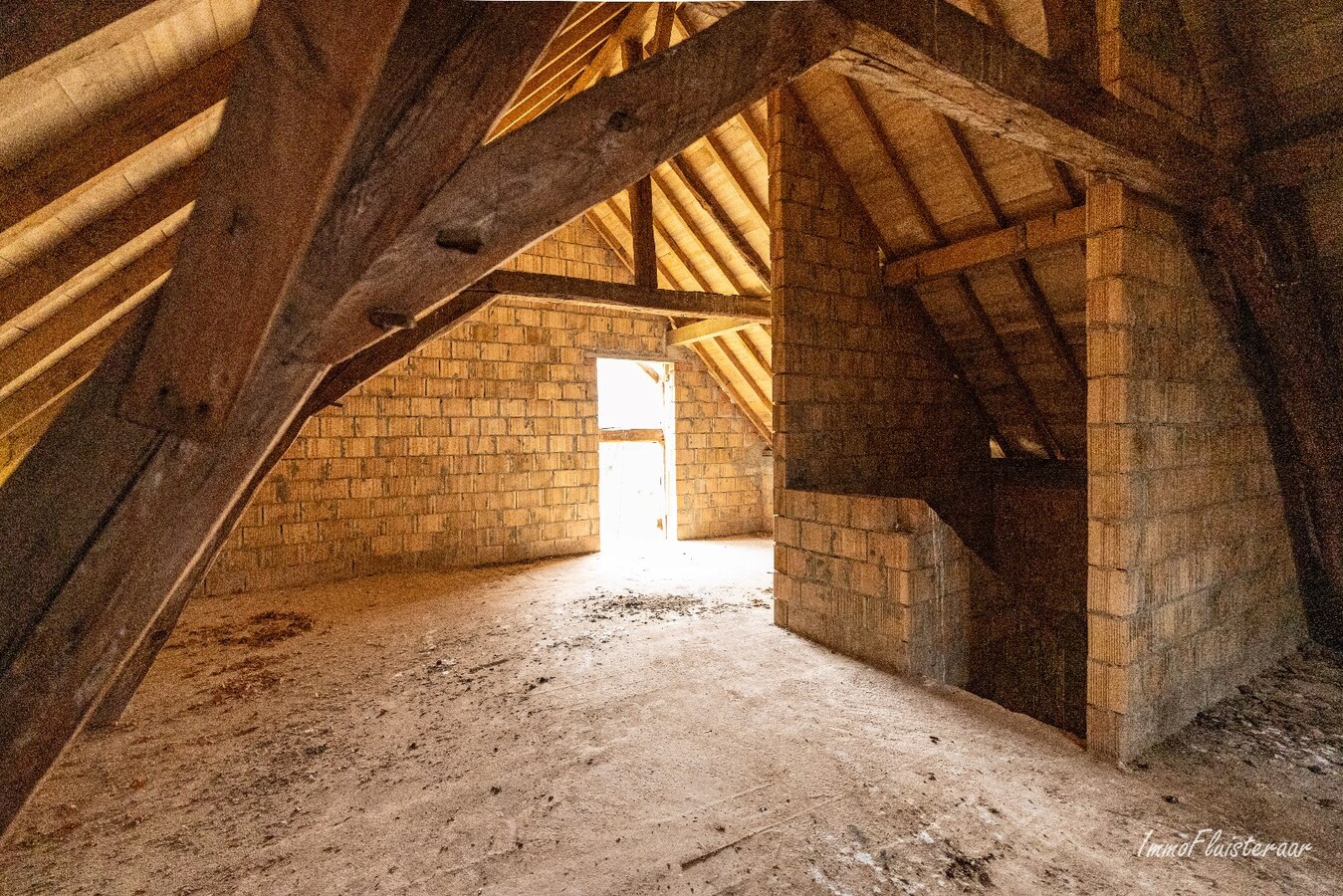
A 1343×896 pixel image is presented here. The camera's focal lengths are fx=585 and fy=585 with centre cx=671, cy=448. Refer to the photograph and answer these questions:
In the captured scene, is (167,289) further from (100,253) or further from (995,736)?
(995,736)

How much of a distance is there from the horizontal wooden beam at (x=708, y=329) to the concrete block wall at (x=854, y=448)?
159cm

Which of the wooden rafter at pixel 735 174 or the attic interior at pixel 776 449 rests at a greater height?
the wooden rafter at pixel 735 174

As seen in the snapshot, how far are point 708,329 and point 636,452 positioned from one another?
3598 millimetres

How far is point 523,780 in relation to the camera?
2561 mm

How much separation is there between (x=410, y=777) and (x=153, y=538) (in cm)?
215

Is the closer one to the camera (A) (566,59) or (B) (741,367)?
(A) (566,59)

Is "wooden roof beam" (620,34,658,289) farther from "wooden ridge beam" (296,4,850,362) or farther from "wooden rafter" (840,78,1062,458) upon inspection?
"wooden ridge beam" (296,4,850,362)

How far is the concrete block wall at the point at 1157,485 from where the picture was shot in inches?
104

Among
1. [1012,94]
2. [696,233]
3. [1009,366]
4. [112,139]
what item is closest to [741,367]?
[696,233]

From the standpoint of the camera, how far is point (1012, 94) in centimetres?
204

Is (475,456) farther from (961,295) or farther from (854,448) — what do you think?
(961,295)

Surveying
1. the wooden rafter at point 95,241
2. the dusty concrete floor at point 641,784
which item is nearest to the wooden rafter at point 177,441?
the dusty concrete floor at point 641,784

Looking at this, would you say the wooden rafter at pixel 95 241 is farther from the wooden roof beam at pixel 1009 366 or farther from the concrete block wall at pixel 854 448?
the wooden roof beam at pixel 1009 366

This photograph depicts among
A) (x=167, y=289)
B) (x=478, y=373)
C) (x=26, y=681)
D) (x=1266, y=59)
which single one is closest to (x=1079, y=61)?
(x=1266, y=59)
